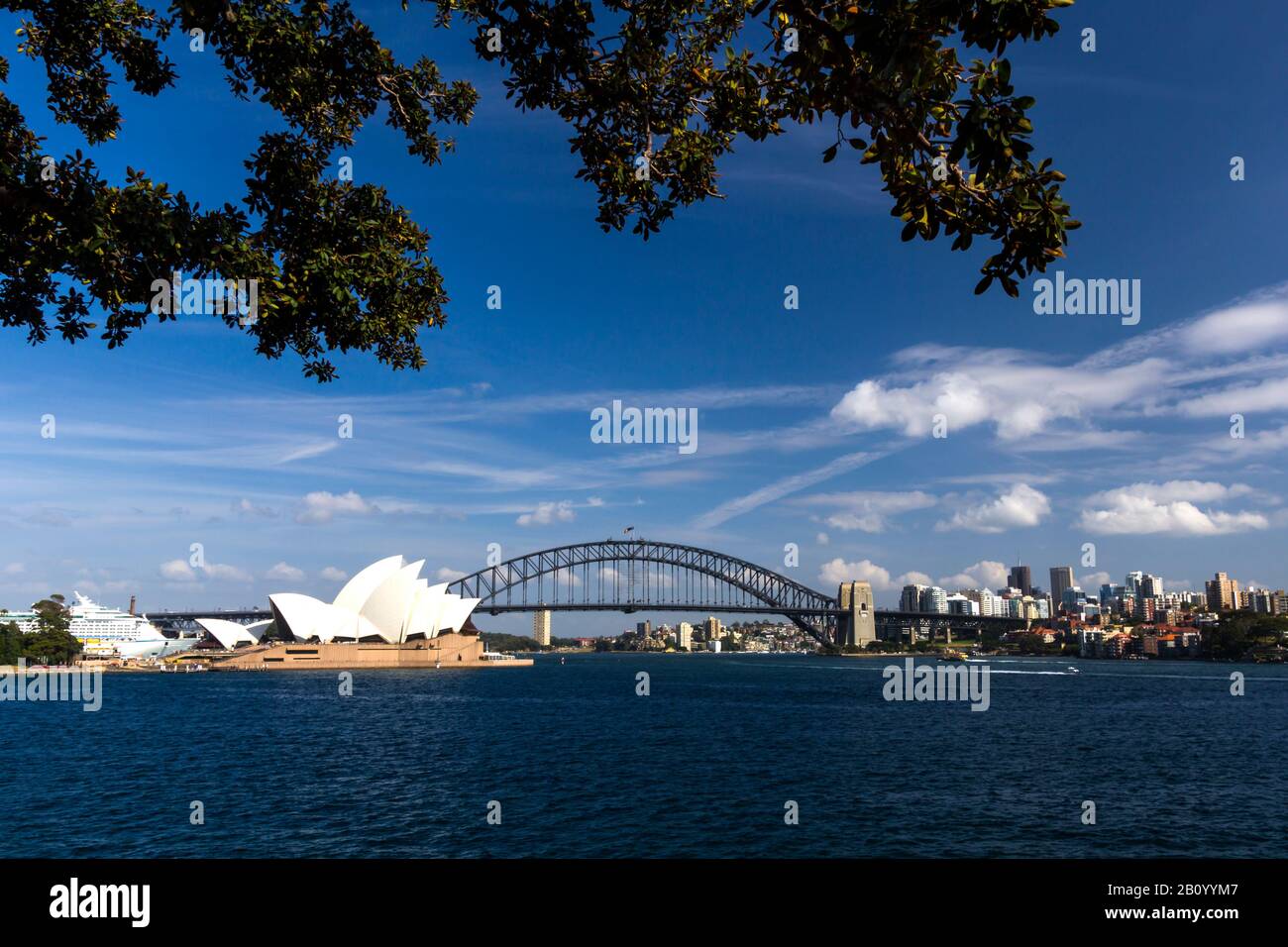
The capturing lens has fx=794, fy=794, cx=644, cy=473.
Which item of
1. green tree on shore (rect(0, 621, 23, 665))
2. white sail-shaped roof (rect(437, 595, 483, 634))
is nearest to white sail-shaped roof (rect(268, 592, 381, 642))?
white sail-shaped roof (rect(437, 595, 483, 634))

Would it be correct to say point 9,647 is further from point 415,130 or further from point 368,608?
point 415,130

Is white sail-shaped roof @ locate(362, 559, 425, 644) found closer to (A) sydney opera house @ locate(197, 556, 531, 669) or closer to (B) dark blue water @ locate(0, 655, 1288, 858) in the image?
(A) sydney opera house @ locate(197, 556, 531, 669)

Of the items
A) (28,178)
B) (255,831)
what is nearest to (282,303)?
(28,178)

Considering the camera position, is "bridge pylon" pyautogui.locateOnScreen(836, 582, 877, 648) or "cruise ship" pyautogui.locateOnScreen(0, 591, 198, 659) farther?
"bridge pylon" pyautogui.locateOnScreen(836, 582, 877, 648)

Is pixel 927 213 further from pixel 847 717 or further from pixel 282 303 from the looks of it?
pixel 847 717
